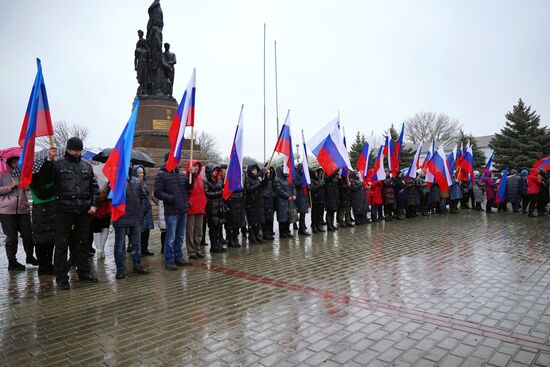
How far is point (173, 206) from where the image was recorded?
6.91 metres

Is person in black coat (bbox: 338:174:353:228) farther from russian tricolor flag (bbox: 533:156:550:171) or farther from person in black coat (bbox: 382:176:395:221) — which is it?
russian tricolor flag (bbox: 533:156:550:171)

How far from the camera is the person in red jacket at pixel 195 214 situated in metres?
7.58

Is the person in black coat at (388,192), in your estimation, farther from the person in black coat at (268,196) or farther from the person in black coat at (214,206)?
the person in black coat at (214,206)

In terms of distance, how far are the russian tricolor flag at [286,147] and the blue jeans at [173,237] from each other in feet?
10.3

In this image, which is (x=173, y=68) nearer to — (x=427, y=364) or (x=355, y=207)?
(x=355, y=207)

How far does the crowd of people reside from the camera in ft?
18.9

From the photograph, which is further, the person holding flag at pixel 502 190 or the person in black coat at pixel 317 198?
the person holding flag at pixel 502 190

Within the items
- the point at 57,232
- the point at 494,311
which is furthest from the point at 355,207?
the point at 57,232

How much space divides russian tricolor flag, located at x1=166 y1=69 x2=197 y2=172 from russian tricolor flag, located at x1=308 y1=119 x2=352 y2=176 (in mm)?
3977

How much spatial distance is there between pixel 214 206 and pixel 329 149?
146 inches

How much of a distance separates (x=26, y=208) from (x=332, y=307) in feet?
19.5

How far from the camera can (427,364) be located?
3.11m

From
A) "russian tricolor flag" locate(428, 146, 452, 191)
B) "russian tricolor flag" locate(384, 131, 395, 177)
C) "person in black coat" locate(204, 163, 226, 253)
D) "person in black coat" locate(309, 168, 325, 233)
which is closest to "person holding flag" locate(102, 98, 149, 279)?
"person in black coat" locate(204, 163, 226, 253)

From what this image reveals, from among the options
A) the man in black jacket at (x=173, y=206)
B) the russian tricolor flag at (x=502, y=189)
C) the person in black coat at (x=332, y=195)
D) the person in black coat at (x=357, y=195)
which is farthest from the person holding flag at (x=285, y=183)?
the russian tricolor flag at (x=502, y=189)
